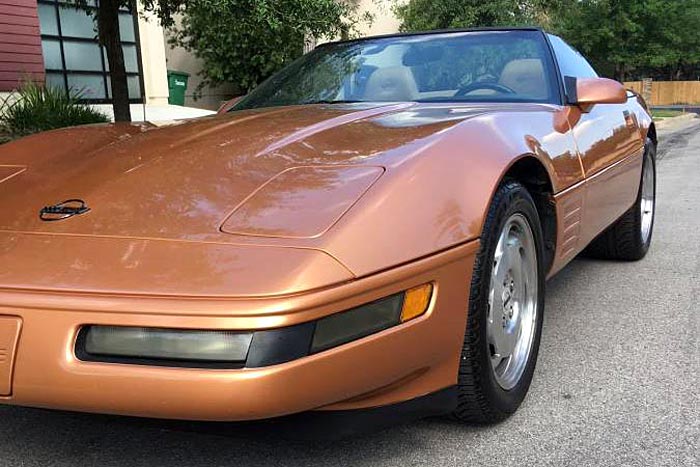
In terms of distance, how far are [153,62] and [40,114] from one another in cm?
620

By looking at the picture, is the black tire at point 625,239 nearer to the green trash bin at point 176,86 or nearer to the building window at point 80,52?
the building window at point 80,52

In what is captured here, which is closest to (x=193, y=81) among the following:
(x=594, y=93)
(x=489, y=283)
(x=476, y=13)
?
(x=476, y=13)

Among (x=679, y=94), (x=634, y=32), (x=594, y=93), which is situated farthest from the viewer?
(x=679, y=94)

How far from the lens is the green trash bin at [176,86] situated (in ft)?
49.2

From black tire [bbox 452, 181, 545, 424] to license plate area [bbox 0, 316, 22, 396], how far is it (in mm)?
1256

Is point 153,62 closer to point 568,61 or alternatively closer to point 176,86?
point 176,86

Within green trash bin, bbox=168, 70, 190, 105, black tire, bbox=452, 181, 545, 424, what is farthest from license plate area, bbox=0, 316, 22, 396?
green trash bin, bbox=168, 70, 190, 105

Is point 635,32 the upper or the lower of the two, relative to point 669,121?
upper

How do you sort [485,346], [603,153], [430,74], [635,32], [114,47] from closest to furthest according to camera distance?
[485,346]
[430,74]
[603,153]
[114,47]
[635,32]

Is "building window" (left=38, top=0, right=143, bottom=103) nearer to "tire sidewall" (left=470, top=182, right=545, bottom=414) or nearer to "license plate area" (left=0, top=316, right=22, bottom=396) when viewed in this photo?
"tire sidewall" (left=470, top=182, right=545, bottom=414)

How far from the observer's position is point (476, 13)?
15.3 m

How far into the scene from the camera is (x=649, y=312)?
372 cm

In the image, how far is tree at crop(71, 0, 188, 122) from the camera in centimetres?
668

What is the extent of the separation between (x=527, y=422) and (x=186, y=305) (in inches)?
55.5
